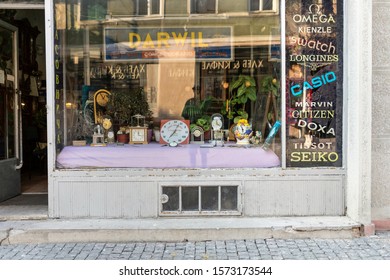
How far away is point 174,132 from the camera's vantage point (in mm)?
5691

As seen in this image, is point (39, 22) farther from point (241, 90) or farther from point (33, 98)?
point (241, 90)

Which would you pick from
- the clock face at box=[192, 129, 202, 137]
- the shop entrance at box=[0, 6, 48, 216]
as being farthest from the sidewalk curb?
the clock face at box=[192, 129, 202, 137]

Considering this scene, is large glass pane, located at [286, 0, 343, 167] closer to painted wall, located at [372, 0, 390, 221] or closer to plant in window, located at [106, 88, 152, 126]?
painted wall, located at [372, 0, 390, 221]

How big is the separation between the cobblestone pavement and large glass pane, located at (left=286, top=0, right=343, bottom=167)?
101 centimetres

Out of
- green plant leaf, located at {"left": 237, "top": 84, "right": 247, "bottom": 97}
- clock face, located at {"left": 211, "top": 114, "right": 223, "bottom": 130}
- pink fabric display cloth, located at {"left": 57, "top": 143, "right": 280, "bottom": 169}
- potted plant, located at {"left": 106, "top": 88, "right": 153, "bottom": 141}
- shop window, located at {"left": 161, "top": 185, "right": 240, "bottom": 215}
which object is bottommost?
shop window, located at {"left": 161, "top": 185, "right": 240, "bottom": 215}

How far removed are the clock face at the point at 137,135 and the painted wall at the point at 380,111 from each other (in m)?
2.87

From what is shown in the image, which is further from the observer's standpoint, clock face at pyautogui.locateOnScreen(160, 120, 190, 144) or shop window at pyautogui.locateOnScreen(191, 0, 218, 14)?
shop window at pyautogui.locateOnScreen(191, 0, 218, 14)

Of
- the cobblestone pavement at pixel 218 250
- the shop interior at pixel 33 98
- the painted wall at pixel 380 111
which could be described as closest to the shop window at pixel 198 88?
the painted wall at pixel 380 111

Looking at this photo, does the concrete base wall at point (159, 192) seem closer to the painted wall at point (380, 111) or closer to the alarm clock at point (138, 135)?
the painted wall at point (380, 111)

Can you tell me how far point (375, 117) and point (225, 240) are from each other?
2274mm

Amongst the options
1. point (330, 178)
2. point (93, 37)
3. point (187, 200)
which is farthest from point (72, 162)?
point (330, 178)

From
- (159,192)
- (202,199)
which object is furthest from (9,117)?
(202,199)

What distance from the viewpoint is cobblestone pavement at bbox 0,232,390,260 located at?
166 inches

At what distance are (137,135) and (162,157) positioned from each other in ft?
2.06
